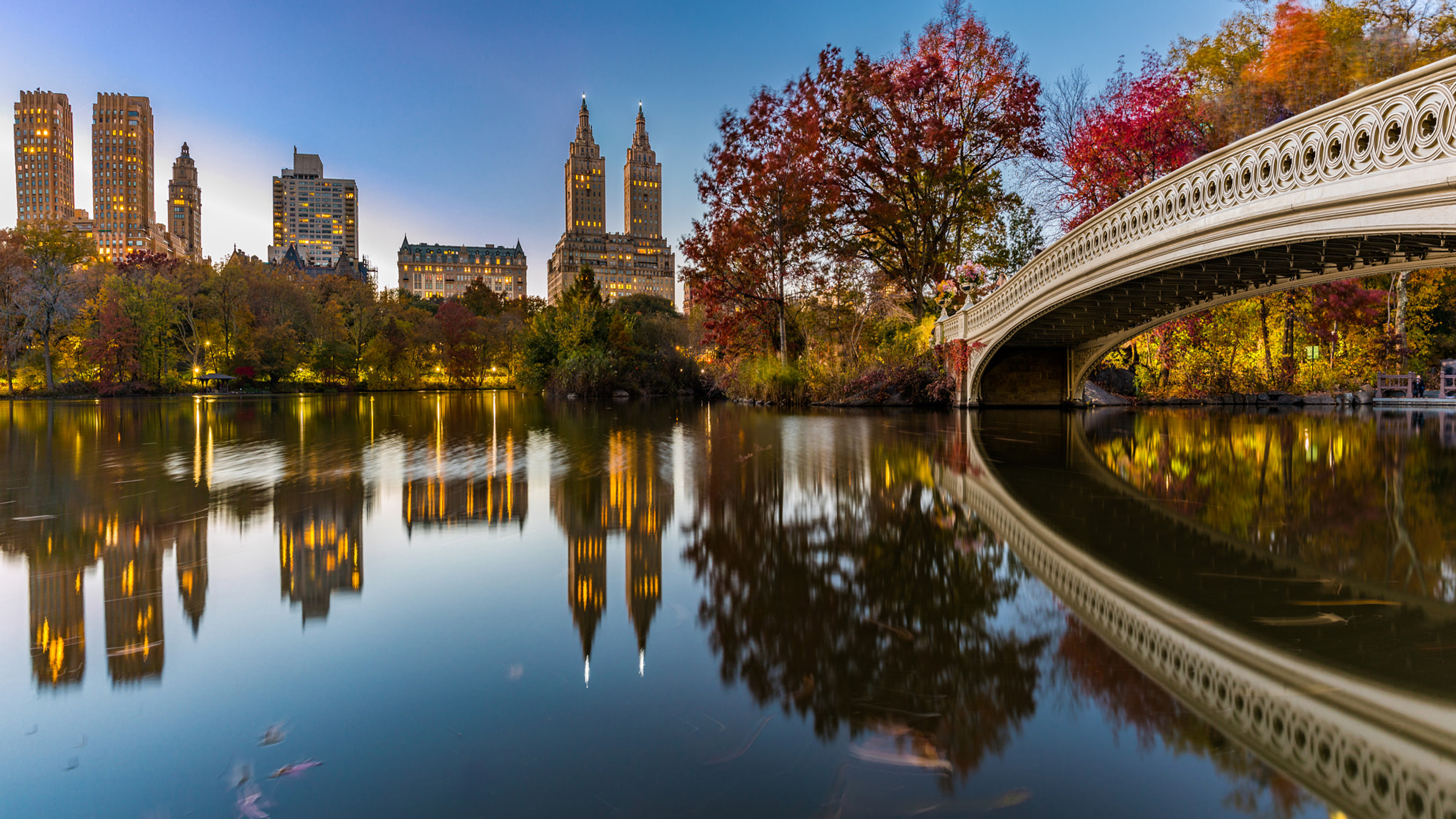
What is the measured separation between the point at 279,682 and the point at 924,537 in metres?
3.05

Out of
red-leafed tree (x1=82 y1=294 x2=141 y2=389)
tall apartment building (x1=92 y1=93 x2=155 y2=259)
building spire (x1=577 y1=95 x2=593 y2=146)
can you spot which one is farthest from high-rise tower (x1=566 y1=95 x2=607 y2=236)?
red-leafed tree (x1=82 y1=294 x2=141 y2=389)

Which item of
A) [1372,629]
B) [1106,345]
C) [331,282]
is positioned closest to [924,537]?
[1372,629]

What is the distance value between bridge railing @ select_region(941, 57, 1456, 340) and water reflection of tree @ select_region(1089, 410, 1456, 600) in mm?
2783

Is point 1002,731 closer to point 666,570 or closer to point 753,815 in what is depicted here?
point 753,815

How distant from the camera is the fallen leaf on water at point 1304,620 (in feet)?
8.48

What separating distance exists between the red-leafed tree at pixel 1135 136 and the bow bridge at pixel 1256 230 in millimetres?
5965

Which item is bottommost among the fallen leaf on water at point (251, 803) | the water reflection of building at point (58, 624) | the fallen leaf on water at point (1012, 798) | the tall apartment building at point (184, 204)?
the fallen leaf on water at point (1012, 798)

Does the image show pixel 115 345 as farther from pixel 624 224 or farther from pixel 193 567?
pixel 624 224

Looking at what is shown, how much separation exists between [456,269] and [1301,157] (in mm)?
179387

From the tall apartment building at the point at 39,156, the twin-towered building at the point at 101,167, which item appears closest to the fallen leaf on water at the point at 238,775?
the twin-towered building at the point at 101,167

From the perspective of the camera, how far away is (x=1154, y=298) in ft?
44.8

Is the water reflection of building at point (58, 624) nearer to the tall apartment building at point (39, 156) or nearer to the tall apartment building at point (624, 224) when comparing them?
the tall apartment building at point (624, 224)

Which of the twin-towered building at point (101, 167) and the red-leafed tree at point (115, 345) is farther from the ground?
the twin-towered building at point (101, 167)

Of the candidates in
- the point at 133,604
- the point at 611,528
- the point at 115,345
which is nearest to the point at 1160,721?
the point at 611,528
